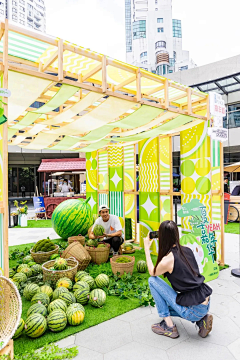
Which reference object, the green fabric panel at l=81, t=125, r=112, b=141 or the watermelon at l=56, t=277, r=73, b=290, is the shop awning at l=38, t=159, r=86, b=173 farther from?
the watermelon at l=56, t=277, r=73, b=290

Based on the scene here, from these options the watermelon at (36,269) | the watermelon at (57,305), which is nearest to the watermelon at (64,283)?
the watermelon at (57,305)

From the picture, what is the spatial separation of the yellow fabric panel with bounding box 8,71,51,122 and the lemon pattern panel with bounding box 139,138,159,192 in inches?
132

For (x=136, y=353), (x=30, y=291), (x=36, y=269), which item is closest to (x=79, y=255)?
(x=36, y=269)

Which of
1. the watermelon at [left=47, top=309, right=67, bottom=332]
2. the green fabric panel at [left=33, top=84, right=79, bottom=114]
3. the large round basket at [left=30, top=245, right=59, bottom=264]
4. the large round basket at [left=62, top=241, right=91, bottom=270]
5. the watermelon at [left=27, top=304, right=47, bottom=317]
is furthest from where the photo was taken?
the large round basket at [left=30, top=245, right=59, bottom=264]

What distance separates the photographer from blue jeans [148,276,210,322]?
2.70 metres

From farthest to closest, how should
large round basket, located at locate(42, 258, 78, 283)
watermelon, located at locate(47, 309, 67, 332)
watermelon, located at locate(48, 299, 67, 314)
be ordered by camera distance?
1. large round basket, located at locate(42, 258, 78, 283)
2. watermelon, located at locate(48, 299, 67, 314)
3. watermelon, located at locate(47, 309, 67, 332)

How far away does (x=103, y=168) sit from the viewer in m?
8.24

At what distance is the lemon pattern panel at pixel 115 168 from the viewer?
7.59 metres

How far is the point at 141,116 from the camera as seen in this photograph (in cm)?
423

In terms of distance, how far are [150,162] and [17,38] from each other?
13.3ft

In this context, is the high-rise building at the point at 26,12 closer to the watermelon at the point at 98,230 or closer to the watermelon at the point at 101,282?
the watermelon at the point at 98,230

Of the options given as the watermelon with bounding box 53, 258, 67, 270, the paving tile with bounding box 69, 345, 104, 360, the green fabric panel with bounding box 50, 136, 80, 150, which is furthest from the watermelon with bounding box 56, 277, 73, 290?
the green fabric panel with bounding box 50, 136, 80, 150

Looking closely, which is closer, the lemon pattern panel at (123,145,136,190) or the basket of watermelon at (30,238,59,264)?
the basket of watermelon at (30,238,59,264)

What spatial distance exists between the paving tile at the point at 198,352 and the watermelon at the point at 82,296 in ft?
4.43
